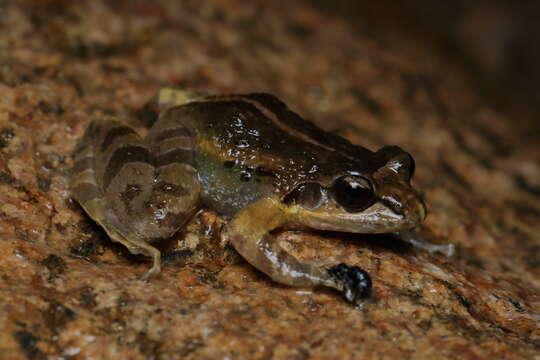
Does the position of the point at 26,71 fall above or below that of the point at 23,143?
above

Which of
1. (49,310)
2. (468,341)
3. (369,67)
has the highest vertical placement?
(369,67)

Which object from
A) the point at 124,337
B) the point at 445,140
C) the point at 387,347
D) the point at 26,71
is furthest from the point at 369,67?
the point at 124,337

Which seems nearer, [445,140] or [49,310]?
[49,310]

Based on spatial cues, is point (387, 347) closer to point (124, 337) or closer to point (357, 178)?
point (357, 178)

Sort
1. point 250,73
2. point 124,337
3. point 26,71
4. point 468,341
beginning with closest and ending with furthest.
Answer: point 124,337
point 468,341
point 26,71
point 250,73

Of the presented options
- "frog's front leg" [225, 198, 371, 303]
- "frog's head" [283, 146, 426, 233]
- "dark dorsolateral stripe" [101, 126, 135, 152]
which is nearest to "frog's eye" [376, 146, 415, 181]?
"frog's head" [283, 146, 426, 233]

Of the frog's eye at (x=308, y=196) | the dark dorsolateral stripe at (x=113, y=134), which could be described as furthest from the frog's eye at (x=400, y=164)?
the dark dorsolateral stripe at (x=113, y=134)

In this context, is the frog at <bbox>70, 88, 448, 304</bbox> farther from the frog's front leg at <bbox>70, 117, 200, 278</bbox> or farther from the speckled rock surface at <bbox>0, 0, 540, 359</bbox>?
the speckled rock surface at <bbox>0, 0, 540, 359</bbox>

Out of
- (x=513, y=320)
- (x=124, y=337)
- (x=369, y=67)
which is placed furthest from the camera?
(x=369, y=67)
